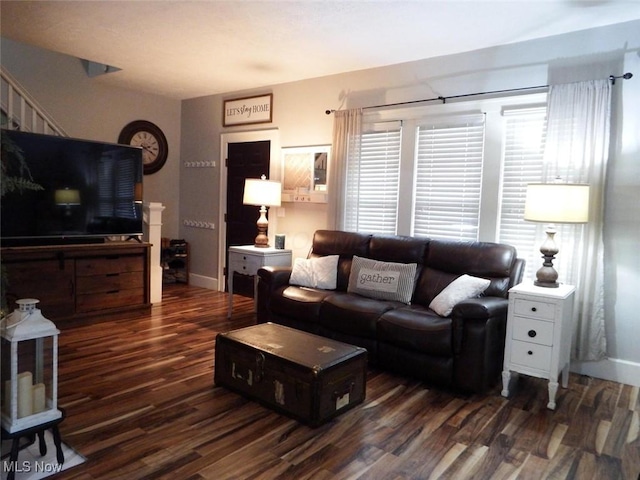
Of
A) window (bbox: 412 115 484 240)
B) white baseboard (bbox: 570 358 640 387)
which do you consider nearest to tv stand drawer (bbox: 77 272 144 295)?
window (bbox: 412 115 484 240)

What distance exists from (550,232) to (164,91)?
4.90m

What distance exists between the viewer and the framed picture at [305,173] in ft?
15.9

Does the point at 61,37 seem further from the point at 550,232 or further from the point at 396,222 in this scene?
the point at 550,232

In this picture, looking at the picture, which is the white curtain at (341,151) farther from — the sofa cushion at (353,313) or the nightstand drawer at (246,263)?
the sofa cushion at (353,313)

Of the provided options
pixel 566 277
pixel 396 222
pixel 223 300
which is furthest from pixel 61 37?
pixel 566 277

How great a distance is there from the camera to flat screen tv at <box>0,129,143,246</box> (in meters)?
4.00

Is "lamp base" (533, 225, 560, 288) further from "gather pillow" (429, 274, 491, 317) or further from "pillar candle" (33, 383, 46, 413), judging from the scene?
"pillar candle" (33, 383, 46, 413)

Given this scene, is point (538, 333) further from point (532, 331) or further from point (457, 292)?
point (457, 292)

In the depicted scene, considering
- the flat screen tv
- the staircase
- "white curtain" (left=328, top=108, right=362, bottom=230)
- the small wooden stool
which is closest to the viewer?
the small wooden stool

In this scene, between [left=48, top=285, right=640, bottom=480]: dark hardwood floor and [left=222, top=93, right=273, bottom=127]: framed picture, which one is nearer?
[left=48, top=285, right=640, bottom=480]: dark hardwood floor

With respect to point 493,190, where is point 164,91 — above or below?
above

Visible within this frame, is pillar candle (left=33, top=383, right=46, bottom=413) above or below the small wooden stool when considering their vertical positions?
above

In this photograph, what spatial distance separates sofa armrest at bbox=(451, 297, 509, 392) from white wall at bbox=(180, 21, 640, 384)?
3.41 feet

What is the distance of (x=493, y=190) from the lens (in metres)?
3.76
